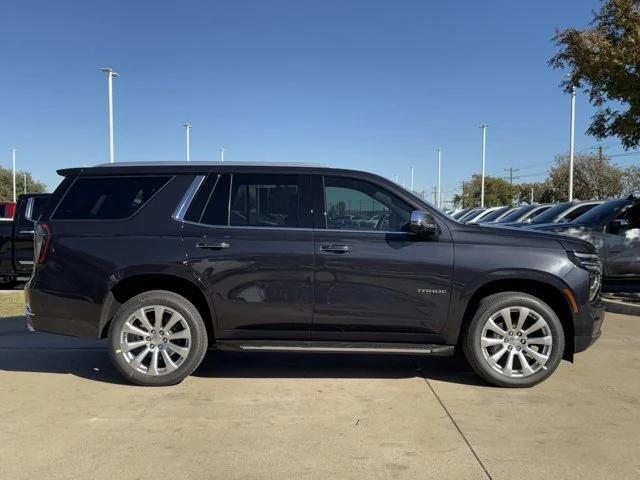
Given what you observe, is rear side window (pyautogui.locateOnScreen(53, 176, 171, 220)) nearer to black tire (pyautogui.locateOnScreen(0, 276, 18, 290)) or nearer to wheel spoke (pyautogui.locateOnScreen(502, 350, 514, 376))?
wheel spoke (pyautogui.locateOnScreen(502, 350, 514, 376))

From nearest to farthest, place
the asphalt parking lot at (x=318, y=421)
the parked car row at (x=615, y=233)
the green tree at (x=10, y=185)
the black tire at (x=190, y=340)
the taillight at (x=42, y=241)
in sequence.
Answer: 1. the asphalt parking lot at (x=318, y=421)
2. the black tire at (x=190, y=340)
3. the taillight at (x=42, y=241)
4. the parked car row at (x=615, y=233)
5. the green tree at (x=10, y=185)

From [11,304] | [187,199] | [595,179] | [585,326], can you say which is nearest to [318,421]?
[187,199]

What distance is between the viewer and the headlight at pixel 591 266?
511 centimetres

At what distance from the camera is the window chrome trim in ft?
17.1

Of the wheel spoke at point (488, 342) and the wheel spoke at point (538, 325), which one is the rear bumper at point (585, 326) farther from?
the wheel spoke at point (488, 342)

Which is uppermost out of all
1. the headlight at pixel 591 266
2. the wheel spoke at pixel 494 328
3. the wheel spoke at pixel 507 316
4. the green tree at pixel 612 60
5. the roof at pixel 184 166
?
the green tree at pixel 612 60

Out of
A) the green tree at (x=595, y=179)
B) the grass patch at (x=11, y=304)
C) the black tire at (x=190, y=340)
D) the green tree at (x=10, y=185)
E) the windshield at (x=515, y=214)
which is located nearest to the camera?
the black tire at (x=190, y=340)

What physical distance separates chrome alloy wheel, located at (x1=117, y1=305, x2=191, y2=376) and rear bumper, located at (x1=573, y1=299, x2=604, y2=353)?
3.44 meters

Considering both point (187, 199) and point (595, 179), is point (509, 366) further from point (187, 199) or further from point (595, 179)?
point (595, 179)

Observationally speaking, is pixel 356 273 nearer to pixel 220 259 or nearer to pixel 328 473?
pixel 220 259

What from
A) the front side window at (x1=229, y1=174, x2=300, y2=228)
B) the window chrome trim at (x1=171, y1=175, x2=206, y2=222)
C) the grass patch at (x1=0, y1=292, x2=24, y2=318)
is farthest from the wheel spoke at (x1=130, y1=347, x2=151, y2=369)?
the grass patch at (x1=0, y1=292, x2=24, y2=318)

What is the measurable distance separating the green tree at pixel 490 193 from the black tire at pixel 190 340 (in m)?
68.3

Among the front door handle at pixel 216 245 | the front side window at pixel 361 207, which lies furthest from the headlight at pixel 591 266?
the front door handle at pixel 216 245

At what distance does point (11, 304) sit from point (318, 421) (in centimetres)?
712
